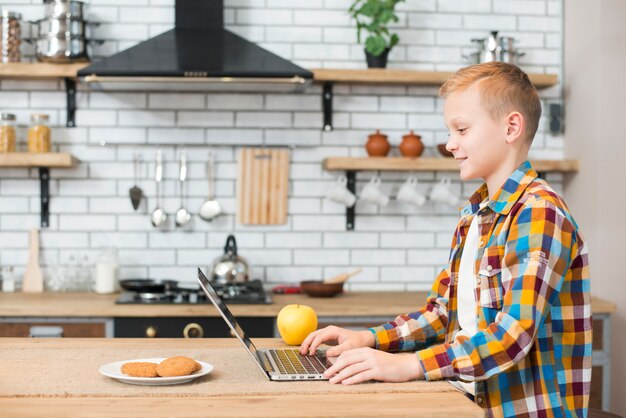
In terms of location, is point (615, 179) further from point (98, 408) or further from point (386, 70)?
point (98, 408)

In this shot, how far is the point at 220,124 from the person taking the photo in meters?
4.46

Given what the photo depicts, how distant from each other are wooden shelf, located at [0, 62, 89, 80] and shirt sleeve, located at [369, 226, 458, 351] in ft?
8.08

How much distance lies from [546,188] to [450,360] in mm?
437

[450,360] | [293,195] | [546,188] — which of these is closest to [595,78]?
[293,195]

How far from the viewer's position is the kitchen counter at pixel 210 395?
1.62 m

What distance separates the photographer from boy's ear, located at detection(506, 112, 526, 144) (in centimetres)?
199

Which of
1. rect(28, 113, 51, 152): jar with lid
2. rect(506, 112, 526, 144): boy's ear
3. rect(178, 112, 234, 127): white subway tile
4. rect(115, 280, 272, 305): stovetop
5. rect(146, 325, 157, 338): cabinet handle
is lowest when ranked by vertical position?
rect(146, 325, 157, 338): cabinet handle

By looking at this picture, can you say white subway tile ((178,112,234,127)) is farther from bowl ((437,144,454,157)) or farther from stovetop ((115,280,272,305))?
bowl ((437,144,454,157))

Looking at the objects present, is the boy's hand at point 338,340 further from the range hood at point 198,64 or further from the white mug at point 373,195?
the white mug at point 373,195

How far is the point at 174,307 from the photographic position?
3.81m

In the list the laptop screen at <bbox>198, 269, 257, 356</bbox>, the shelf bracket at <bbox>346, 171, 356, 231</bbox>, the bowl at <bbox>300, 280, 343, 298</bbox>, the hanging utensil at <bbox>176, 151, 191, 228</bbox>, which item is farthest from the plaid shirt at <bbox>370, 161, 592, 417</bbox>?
the hanging utensil at <bbox>176, 151, 191, 228</bbox>

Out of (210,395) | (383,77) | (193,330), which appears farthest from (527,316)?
(383,77)

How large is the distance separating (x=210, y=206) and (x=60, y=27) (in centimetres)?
112

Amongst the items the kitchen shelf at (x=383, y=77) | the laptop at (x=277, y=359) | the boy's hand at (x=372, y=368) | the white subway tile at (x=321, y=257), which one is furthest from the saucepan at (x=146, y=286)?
the boy's hand at (x=372, y=368)
